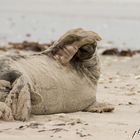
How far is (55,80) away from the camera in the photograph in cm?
625

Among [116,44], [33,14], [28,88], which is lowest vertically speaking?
[28,88]

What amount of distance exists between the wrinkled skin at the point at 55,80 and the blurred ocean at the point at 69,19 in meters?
8.91

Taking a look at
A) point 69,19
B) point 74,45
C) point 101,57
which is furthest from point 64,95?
point 69,19

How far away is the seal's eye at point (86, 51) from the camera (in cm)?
642

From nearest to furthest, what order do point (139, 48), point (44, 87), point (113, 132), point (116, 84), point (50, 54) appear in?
point (113, 132) → point (44, 87) → point (50, 54) → point (116, 84) → point (139, 48)

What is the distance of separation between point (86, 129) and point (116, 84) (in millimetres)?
3759

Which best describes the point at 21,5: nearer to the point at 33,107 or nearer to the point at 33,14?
the point at 33,14

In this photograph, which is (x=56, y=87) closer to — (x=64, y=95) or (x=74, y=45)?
(x=64, y=95)

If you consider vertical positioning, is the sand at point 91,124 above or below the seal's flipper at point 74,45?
below

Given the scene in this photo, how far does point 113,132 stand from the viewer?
5258mm

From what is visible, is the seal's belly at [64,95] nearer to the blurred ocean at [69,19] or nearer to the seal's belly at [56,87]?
the seal's belly at [56,87]

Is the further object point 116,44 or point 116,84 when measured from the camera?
point 116,44

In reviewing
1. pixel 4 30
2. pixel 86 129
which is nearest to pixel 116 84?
pixel 86 129

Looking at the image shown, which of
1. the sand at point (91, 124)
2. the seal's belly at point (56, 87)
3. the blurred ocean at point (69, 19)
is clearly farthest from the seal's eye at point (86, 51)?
the blurred ocean at point (69, 19)
